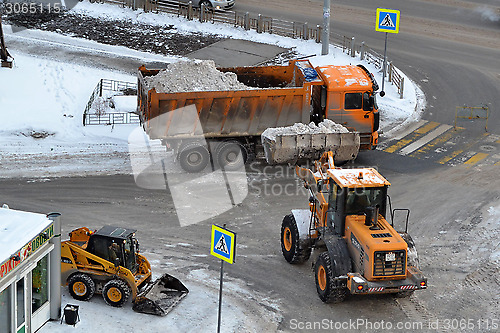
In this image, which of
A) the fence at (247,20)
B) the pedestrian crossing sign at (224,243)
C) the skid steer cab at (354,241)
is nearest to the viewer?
the pedestrian crossing sign at (224,243)

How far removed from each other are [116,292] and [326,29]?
19268 mm

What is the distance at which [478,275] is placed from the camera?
1883 cm

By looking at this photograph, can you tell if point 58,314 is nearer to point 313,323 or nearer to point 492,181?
point 313,323

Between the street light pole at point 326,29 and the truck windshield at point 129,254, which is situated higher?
the street light pole at point 326,29

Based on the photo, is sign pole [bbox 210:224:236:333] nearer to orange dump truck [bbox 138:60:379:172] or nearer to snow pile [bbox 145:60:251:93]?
orange dump truck [bbox 138:60:379:172]

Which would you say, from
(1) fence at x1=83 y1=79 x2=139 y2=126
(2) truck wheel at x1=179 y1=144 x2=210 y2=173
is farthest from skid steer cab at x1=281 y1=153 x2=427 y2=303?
→ (1) fence at x1=83 y1=79 x2=139 y2=126

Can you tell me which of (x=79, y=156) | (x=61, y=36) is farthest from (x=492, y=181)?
(x=61, y=36)

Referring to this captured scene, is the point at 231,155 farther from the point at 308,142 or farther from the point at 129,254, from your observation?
the point at 129,254

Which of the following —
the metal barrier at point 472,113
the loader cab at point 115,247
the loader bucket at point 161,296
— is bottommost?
the loader bucket at point 161,296

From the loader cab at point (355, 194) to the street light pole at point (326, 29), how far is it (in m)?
16.3

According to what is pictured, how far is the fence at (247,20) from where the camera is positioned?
35.3 meters

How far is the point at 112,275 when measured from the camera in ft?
54.7

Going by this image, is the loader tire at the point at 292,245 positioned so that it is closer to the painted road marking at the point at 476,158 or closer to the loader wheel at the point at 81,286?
the loader wheel at the point at 81,286

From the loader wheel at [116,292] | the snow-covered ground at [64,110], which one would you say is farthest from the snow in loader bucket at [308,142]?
the loader wheel at [116,292]
